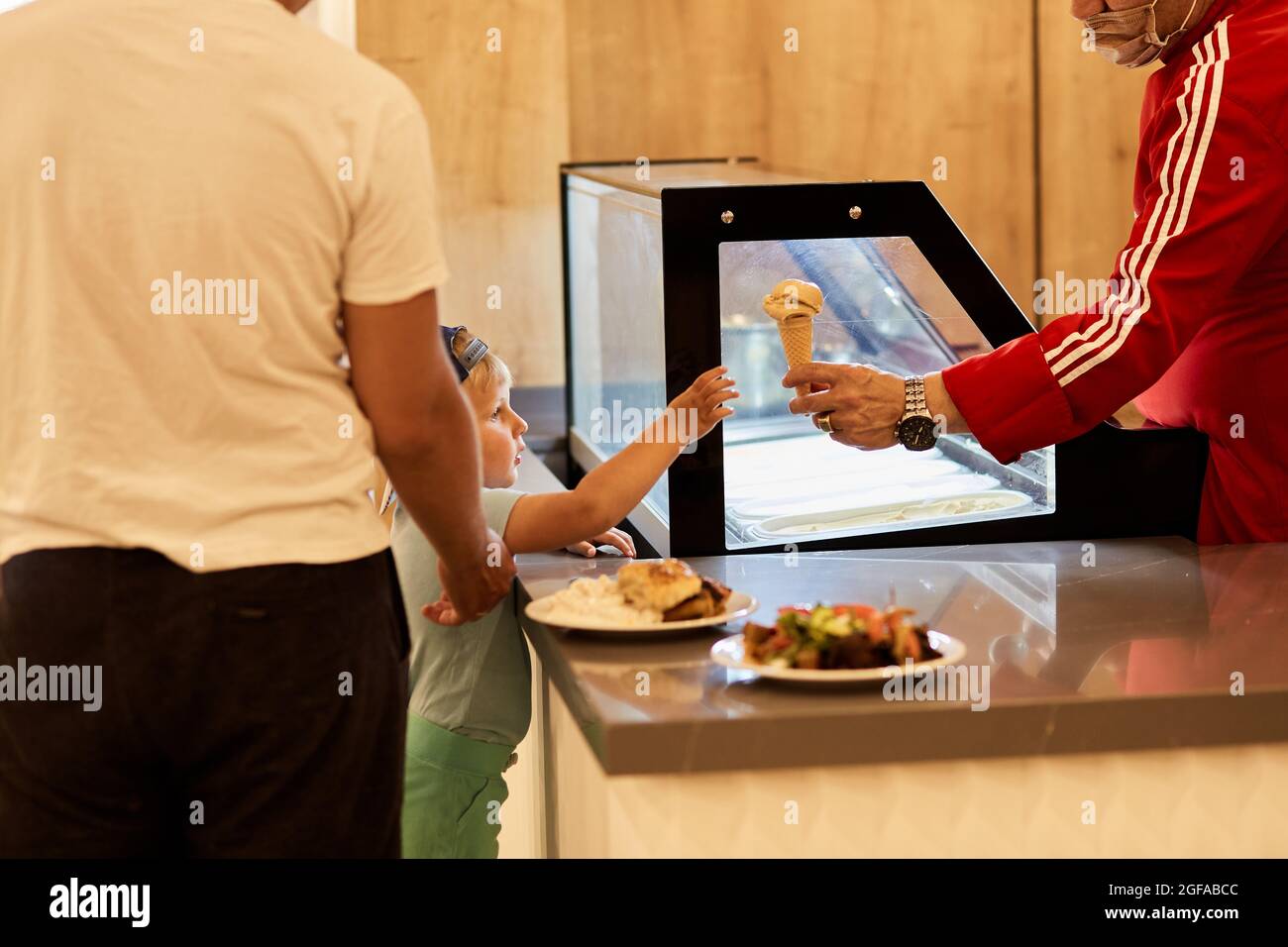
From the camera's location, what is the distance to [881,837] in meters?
1.46

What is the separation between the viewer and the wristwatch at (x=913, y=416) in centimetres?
208

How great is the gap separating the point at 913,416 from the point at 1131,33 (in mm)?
618

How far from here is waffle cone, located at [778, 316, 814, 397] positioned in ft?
6.48

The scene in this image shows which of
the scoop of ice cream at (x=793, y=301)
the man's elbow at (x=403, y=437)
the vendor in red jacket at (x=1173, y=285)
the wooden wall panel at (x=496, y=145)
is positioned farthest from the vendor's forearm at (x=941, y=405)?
the wooden wall panel at (x=496, y=145)

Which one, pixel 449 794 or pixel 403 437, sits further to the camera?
pixel 449 794

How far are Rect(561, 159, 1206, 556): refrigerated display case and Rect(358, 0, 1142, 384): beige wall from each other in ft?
4.58

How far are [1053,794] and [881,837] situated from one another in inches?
6.5

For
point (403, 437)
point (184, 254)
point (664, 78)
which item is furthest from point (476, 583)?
point (664, 78)

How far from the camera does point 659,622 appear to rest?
165 centimetres

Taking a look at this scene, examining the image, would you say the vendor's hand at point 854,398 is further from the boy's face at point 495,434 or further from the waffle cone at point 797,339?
the boy's face at point 495,434

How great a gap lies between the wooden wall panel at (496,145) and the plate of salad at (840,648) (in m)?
2.36

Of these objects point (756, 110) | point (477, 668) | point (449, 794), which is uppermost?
point (756, 110)

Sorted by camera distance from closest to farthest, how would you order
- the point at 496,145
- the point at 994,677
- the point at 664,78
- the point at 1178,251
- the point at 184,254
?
the point at 184,254, the point at 994,677, the point at 1178,251, the point at 496,145, the point at 664,78

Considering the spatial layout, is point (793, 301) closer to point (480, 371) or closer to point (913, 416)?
point (913, 416)
